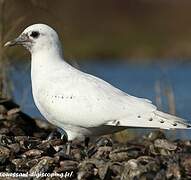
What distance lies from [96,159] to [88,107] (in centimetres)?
79

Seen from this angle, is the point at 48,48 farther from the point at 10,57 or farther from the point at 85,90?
the point at 10,57

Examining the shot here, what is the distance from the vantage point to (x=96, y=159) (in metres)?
9.83

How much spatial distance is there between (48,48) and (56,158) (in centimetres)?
164

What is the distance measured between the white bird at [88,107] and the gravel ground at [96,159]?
0.26m

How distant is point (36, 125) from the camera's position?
42.2 feet

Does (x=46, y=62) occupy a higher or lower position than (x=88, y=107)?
higher

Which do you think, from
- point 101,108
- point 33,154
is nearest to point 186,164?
point 101,108

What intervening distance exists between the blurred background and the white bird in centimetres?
244

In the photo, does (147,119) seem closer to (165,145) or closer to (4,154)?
(165,145)

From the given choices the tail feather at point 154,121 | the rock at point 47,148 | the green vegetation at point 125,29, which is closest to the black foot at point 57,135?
the rock at point 47,148

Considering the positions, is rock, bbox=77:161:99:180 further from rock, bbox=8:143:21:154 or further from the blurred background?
the blurred background

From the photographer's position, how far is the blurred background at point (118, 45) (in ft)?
46.2

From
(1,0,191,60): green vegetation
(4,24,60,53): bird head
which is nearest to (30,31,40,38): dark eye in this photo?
(4,24,60,53): bird head

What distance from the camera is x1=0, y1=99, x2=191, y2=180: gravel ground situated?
9.36m
